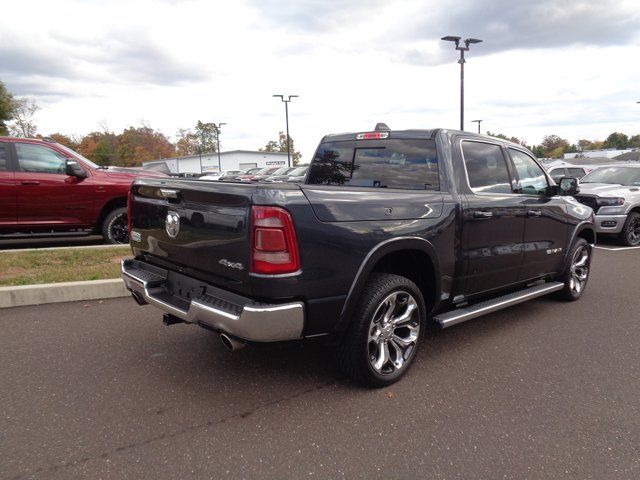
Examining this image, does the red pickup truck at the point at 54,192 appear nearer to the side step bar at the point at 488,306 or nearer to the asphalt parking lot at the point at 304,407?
the asphalt parking lot at the point at 304,407

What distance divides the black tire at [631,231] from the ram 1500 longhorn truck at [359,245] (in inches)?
235

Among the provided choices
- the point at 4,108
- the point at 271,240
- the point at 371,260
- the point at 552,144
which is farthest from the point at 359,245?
the point at 552,144

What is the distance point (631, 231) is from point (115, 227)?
32.6 feet

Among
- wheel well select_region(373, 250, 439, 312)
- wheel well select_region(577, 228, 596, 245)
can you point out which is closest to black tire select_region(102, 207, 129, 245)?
wheel well select_region(373, 250, 439, 312)

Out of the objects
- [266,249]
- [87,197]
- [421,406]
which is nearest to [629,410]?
[421,406]

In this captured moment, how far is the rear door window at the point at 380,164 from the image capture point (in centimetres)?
381

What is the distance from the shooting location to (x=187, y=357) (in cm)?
375

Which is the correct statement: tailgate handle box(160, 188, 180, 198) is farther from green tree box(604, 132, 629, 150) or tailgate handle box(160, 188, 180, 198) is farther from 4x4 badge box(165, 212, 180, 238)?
green tree box(604, 132, 629, 150)

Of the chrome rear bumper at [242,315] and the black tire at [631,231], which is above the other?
the chrome rear bumper at [242,315]

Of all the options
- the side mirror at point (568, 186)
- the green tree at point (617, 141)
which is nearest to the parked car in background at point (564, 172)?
the side mirror at point (568, 186)

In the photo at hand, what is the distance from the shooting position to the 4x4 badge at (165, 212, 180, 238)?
10.5ft

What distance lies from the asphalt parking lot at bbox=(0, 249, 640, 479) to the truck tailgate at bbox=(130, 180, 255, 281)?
0.70 m

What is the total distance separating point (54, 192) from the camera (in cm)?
732

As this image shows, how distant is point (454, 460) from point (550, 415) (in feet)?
2.79
